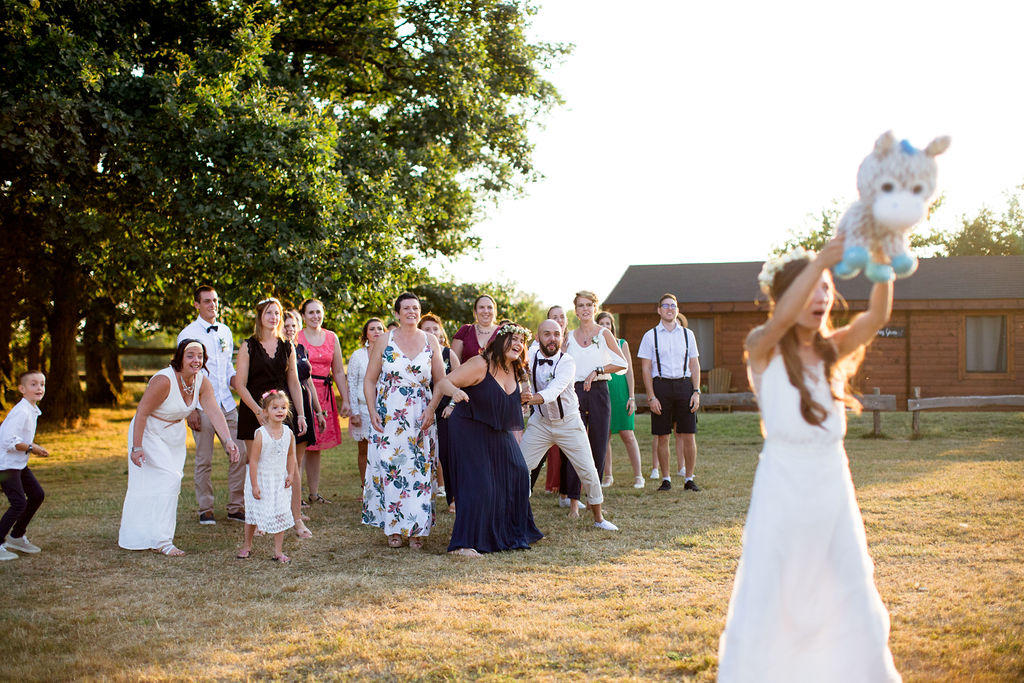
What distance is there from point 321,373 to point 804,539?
6842mm

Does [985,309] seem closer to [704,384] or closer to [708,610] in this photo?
[704,384]

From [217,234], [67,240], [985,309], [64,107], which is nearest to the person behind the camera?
[64,107]

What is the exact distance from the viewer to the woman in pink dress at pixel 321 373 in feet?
29.5

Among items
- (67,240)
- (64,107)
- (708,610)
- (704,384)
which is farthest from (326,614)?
(704,384)

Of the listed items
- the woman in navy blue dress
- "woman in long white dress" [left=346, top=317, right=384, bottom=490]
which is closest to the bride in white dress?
the woman in navy blue dress

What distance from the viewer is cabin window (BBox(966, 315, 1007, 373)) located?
70.7ft

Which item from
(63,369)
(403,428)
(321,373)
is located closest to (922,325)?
(321,373)

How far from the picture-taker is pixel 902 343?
71.8ft

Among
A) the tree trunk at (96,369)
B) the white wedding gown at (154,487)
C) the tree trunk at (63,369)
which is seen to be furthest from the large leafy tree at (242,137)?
the tree trunk at (96,369)

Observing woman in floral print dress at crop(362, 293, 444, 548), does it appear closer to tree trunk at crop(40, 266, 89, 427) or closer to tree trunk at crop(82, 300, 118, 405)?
tree trunk at crop(40, 266, 89, 427)

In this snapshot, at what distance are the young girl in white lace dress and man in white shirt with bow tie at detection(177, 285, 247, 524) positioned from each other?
1.59 metres

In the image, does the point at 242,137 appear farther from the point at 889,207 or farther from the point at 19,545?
the point at 889,207

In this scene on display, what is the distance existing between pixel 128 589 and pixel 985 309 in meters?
21.3

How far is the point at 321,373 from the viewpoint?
9164 mm
